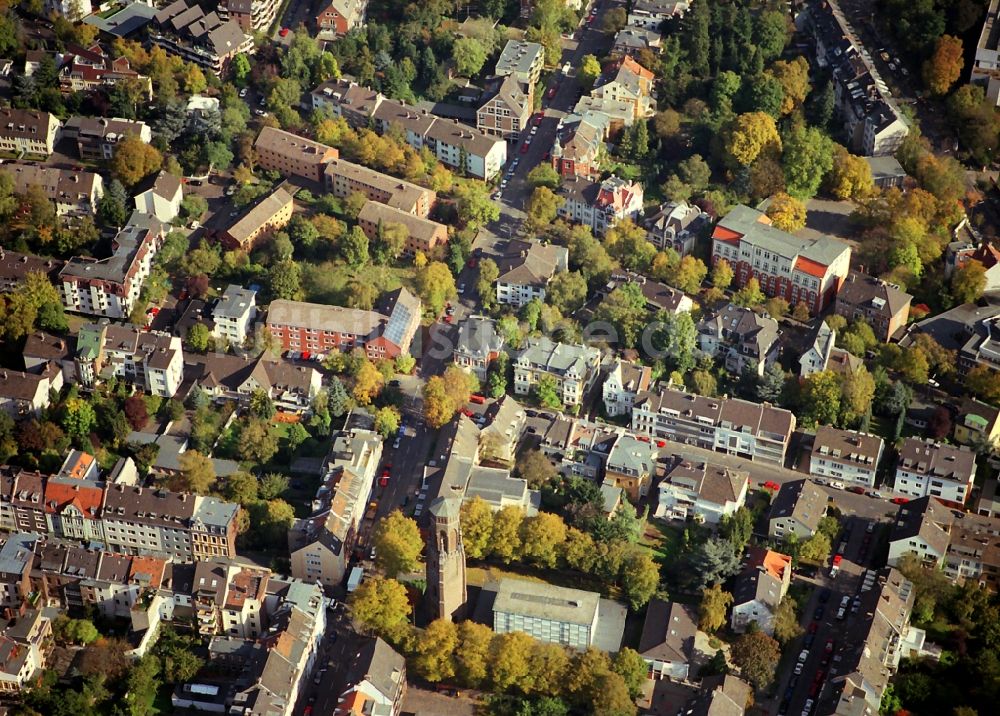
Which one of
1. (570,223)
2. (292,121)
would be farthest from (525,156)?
(292,121)

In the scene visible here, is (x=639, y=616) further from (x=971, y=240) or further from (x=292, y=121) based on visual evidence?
(x=292, y=121)

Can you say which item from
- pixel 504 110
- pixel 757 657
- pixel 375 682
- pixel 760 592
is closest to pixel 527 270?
pixel 504 110

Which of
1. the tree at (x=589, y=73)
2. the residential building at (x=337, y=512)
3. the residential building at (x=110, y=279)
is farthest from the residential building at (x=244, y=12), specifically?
the residential building at (x=337, y=512)

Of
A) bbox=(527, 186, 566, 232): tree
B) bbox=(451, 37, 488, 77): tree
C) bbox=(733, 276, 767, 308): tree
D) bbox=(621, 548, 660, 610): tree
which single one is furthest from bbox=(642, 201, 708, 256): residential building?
bbox=(621, 548, 660, 610): tree

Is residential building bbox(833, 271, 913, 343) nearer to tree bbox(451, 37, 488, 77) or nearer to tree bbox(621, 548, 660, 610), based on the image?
tree bbox(621, 548, 660, 610)

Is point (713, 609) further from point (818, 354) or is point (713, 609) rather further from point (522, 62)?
point (522, 62)

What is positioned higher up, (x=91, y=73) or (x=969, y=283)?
(x=969, y=283)
